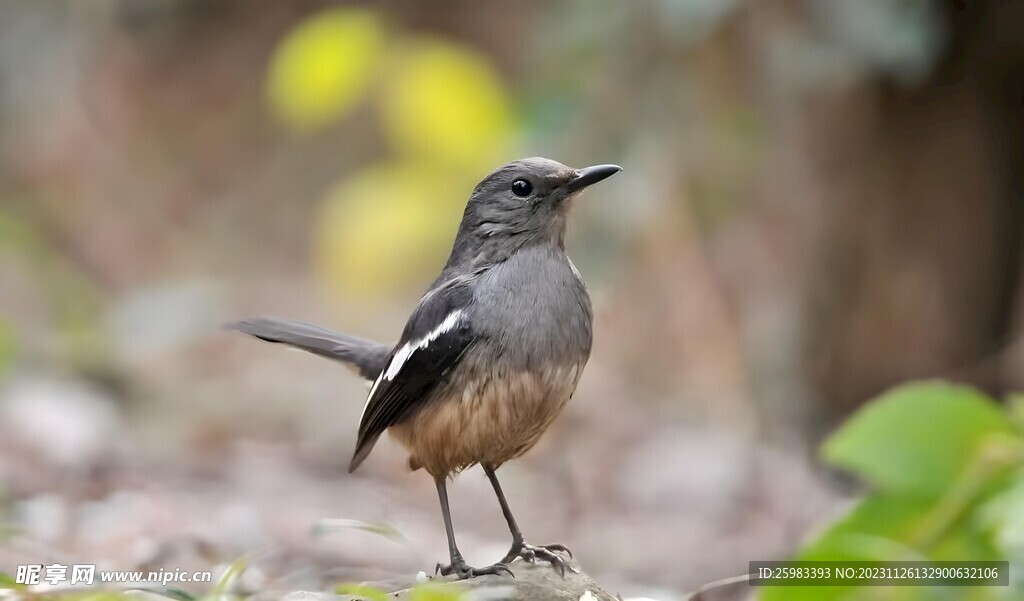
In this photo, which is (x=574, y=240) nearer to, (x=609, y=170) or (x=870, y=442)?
(x=609, y=170)

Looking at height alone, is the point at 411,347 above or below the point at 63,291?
below

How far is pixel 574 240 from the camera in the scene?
5.58 meters

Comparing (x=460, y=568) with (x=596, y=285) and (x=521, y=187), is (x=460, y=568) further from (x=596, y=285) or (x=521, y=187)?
(x=596, y=285)

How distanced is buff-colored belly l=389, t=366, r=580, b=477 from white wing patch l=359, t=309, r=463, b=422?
0.18 meters

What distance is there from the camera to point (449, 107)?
4.62 metres

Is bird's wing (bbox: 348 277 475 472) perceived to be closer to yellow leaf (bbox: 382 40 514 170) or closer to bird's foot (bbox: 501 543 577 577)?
bird's foot (bbox: 501 543 577 577)

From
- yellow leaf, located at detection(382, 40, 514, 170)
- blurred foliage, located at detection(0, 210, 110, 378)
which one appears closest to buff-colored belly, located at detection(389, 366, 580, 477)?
yellow leaf, located at detection(382, 40, 514, 170)

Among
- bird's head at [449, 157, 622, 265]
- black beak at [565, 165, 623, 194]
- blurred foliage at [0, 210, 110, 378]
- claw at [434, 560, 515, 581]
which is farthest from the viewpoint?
blurred foliage at [0, 210, 110, 378]

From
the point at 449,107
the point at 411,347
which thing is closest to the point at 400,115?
the point at 449,107

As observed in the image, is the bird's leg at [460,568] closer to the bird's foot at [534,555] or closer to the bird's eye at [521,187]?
the bird's foot at [534,555]

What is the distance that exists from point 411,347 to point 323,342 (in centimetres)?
76

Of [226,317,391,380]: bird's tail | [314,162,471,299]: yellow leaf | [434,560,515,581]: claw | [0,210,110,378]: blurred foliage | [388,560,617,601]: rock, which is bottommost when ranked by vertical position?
[388,560,617,601]: rock

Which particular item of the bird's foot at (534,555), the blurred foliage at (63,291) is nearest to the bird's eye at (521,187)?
the bird's foot at (534,555)

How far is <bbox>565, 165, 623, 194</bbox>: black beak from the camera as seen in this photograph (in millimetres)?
3486
